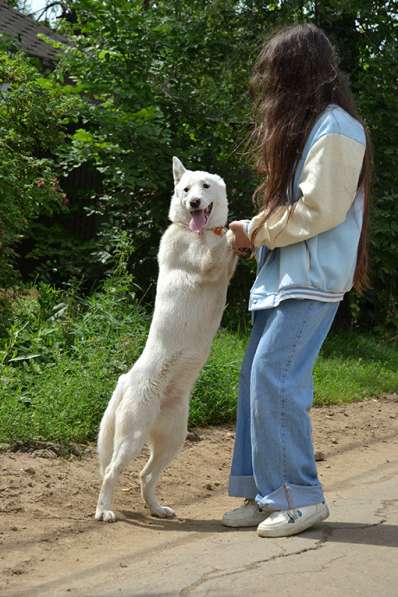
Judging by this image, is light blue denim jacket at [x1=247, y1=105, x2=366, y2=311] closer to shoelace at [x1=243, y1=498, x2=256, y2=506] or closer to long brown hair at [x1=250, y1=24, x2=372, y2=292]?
long brown hair at [x1=250, y1=24, x2=372, y2=292]

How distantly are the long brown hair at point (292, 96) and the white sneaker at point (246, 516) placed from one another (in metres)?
1.48

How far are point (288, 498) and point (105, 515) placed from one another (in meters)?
1.06

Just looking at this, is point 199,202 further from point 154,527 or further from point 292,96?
point 154,527

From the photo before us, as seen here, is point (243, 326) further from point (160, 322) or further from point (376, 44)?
point (160, 322)

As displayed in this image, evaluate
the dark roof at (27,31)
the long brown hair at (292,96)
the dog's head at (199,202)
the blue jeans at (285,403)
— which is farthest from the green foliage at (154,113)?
the blue jeans at (285,403)

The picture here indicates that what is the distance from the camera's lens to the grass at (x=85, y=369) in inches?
242

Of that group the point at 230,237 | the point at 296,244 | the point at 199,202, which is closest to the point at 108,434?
the point at 230,237

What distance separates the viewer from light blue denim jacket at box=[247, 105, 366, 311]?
411cm

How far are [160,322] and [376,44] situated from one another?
7167 mm

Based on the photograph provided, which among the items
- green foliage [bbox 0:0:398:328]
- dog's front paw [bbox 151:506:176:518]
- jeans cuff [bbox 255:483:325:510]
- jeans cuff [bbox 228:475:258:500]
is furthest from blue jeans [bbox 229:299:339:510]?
green foliage [bbox 0:0:398:328]

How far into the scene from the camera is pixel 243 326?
10.1m

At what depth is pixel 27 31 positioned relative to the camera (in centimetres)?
1555

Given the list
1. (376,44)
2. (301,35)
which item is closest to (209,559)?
(301,35)

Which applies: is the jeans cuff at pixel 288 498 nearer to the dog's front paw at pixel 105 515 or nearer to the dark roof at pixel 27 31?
the dog's front paw at pixel 105 515
